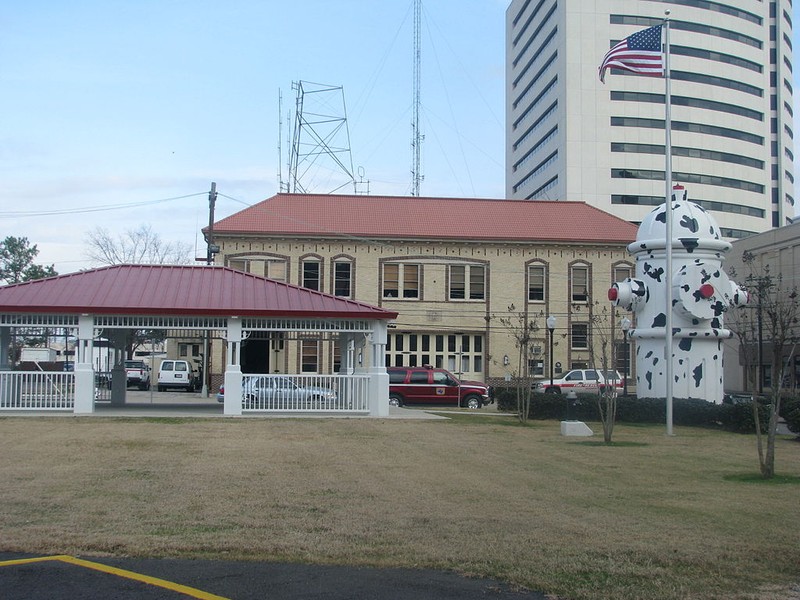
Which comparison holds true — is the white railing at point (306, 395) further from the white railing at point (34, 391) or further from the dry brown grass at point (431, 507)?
the dry brown grass at point (431, 507)

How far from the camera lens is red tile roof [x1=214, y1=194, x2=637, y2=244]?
47.1 metres

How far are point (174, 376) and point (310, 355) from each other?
7626mm

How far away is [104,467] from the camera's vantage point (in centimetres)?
1386

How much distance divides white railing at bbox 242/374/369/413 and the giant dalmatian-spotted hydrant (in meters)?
8.49

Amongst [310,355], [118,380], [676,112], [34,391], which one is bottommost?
Result: [34,391]

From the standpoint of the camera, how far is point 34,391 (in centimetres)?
2458

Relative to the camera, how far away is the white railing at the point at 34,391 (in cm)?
2439

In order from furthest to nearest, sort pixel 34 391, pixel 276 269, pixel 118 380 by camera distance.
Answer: pixel 276 269
pixel 118 380
pixel 34 391

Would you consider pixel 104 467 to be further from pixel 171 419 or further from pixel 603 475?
pixel 171 419

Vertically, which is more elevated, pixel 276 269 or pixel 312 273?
pixel 276 269

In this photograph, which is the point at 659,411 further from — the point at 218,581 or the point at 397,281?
the point at 397,281

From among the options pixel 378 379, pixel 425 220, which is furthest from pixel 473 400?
pixel 425 220

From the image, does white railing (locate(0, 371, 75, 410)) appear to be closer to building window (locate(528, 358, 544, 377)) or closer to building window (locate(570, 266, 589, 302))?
building window (locate(528, 358, 544, 377))

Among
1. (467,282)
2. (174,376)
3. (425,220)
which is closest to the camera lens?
(467,282)
